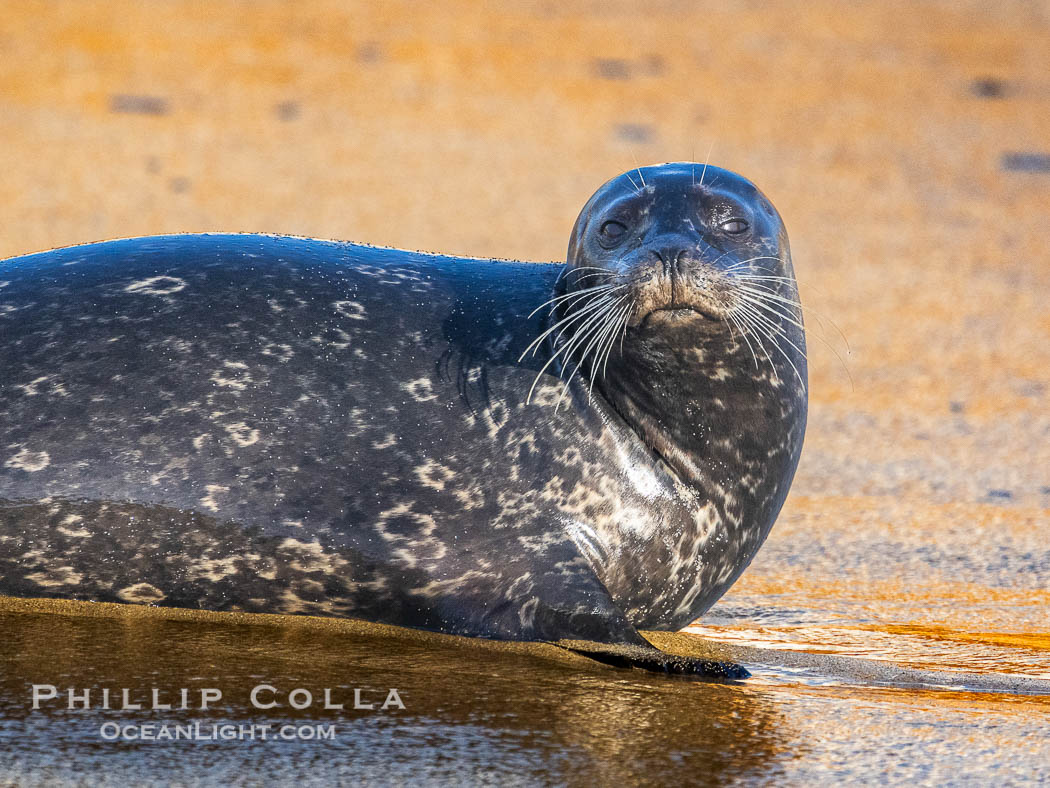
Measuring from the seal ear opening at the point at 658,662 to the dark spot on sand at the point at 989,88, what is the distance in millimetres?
12646

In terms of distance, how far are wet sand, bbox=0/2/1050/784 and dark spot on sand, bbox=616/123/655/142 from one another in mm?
78

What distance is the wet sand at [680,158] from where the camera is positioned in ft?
10.9

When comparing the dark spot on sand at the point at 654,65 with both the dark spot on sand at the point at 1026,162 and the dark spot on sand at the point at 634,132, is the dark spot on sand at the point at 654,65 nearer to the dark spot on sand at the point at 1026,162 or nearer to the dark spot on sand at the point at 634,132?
the dark spot on sand at the point at 634,132

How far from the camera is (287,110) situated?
46.3 feet

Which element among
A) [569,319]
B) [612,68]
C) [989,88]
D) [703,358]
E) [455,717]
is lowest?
[455,717]

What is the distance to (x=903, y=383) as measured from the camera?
25.9 ft

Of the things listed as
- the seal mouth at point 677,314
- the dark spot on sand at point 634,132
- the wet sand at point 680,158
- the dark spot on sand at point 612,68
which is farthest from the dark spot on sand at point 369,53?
the seal mouth at point 677,314

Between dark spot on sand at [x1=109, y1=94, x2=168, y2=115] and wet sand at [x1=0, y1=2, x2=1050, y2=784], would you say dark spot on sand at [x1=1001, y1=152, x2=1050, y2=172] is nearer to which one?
wet sand at [x1=0, y1=2, x2=1050, y2=784]

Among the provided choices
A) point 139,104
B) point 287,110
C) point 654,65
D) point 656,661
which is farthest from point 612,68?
point 656,661

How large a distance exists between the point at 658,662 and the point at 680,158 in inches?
355

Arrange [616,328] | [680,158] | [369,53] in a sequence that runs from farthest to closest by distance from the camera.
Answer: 1. [369,53]
2. [680,158]
3. [616,328]

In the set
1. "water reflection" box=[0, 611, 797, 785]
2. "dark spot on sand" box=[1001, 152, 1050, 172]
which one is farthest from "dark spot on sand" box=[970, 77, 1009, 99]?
"water reflection" box=[0, 611, 797, 785]

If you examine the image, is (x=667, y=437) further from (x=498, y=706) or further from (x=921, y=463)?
(x=921, y=463)

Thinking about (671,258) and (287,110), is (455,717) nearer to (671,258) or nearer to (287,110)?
(671,258)
